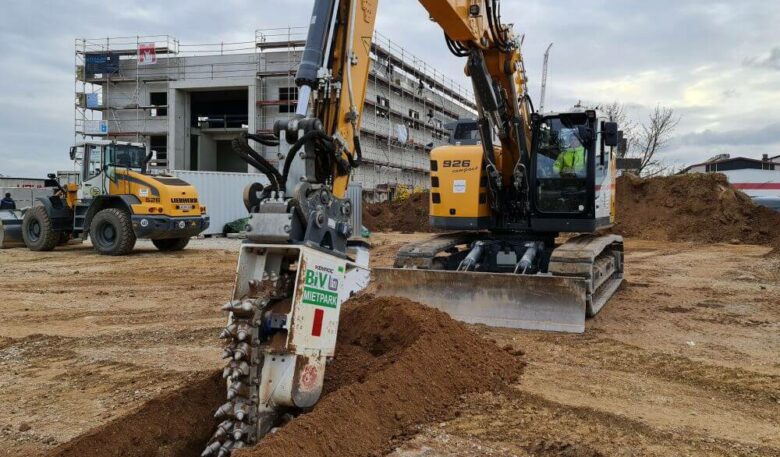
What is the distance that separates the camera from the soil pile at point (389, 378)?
11.4 ft

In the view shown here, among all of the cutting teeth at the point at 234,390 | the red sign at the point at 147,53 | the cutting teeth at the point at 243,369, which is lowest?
the cutting teeth at the point at 234,390

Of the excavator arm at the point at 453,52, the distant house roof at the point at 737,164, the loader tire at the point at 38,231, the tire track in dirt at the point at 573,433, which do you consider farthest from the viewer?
the distant house roof at the point at 737,164

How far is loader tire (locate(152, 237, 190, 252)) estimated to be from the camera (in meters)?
16.4

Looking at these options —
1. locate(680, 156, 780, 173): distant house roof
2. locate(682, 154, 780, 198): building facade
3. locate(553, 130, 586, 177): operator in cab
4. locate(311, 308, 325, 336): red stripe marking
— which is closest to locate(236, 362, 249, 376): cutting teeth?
locate(311, 308, 325, 336): red stripe marking

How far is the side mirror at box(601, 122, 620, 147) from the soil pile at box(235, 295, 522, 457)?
4.00 metres

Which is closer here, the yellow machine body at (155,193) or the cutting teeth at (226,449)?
the cutting teeth at (226,449)

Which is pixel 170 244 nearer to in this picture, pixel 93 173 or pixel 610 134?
pixel 93 173

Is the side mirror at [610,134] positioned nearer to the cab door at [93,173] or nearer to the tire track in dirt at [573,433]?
the tire track in dirt at [573,433]

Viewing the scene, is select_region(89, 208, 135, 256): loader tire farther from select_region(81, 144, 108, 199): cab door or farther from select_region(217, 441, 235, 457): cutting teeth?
select_region(217, 441, 235, 457): cutting teeth

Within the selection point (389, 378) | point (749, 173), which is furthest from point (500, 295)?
point (749, 173)

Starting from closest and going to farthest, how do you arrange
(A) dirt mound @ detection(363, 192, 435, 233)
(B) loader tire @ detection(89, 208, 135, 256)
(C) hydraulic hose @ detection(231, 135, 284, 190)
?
(C) hydraulic hose @ detection(231, 135, 284, 190) → (B) loader tire @ detection(89, 208, 135, 256) → (A) dirt mound @ detection(363, 192, 435, 233)

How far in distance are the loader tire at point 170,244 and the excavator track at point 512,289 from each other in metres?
9.90

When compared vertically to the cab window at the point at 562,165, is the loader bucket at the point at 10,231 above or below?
below

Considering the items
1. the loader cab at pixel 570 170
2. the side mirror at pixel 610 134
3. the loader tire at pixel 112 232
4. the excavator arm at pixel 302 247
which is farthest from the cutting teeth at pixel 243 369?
the loader tire at pixel 112 232
